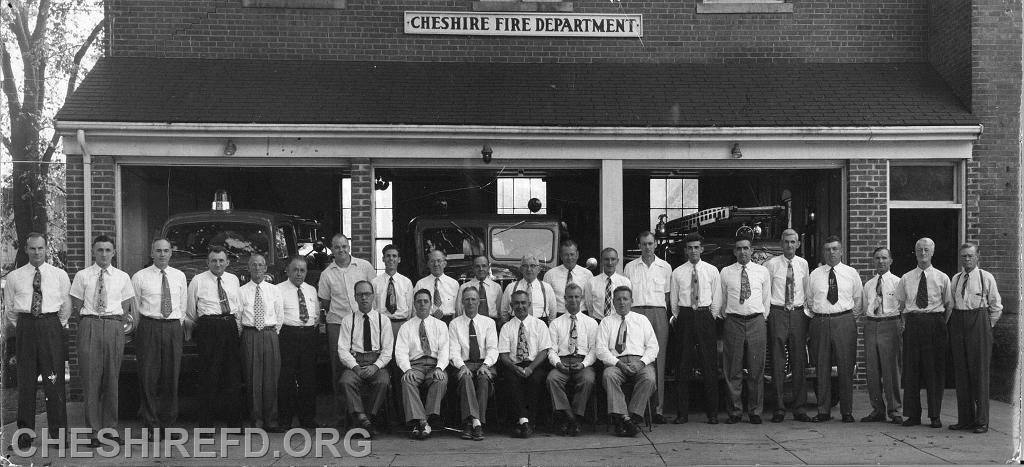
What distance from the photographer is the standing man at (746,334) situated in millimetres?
9180

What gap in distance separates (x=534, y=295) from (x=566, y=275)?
1.64 feet

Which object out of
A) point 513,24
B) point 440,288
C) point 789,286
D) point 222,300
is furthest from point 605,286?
point 513,24

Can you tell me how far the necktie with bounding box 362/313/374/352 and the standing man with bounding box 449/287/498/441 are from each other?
795 mm

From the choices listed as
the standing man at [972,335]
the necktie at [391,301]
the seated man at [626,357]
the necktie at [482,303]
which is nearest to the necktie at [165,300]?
the necktie at [391,301]

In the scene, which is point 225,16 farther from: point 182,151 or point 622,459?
point 622,459

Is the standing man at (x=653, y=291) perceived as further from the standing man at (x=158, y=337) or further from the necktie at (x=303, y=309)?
the standing man at (x=158, y=337)

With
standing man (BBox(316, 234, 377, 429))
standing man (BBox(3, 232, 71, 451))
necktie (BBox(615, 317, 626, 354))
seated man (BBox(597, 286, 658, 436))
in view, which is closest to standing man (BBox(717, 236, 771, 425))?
seated man (BBox(597, 286, 658, 436))

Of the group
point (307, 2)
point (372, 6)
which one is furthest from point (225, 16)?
point (372, 6)

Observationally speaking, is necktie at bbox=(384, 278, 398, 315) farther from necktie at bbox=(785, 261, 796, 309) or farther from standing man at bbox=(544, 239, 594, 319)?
necktie at bbox=(785, 261, 796, 309)

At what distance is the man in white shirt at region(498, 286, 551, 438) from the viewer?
28.3ft

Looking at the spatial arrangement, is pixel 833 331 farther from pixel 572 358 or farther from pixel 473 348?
pixel 473 348

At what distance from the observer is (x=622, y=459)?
302 inches

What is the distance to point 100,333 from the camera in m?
8.35

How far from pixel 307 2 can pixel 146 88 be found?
8.29ft
